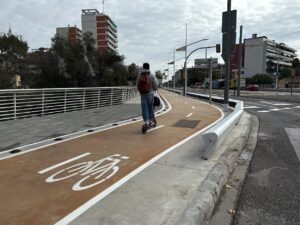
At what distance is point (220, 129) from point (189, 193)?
7.76ft

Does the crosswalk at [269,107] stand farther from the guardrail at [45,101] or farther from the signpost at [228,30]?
the guardrail at [45,101]

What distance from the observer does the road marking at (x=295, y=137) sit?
7.64 metres

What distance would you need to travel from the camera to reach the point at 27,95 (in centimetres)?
1269

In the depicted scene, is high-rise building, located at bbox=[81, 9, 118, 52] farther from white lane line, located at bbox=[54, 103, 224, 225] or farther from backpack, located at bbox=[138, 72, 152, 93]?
white lane line, located at bbox=[54, 103, 224, 225]

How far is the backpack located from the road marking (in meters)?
3.88

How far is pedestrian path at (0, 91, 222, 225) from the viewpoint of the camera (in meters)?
3.77

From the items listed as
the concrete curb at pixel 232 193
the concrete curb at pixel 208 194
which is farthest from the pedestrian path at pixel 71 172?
the concrete curb at pixel 232 193

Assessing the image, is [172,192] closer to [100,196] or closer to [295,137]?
[100,196]

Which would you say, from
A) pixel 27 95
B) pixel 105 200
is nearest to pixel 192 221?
pixel 105 200

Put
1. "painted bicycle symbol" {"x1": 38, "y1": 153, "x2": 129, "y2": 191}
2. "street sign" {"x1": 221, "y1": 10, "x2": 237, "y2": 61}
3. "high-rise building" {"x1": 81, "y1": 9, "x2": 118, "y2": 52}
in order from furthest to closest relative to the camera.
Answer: "high-rise building" {"x1": 81, "y1": 9, "x2": 118, "y2": 52}, "street sign" {"x1": 221, "y1": 10, "x2": 237, "y2": 61}, "painted bicycle symbol" {"x1": 38, "y1": 153, "x2": 129, "y2": 191}

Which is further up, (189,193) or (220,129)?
(220,129)

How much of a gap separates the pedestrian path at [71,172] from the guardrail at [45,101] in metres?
4.92

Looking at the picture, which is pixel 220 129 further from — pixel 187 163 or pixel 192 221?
pixel 192 221

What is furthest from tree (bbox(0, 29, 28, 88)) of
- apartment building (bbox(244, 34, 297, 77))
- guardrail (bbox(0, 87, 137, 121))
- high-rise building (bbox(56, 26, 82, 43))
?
apartment building (bbox(244, 34, 297, 77))
